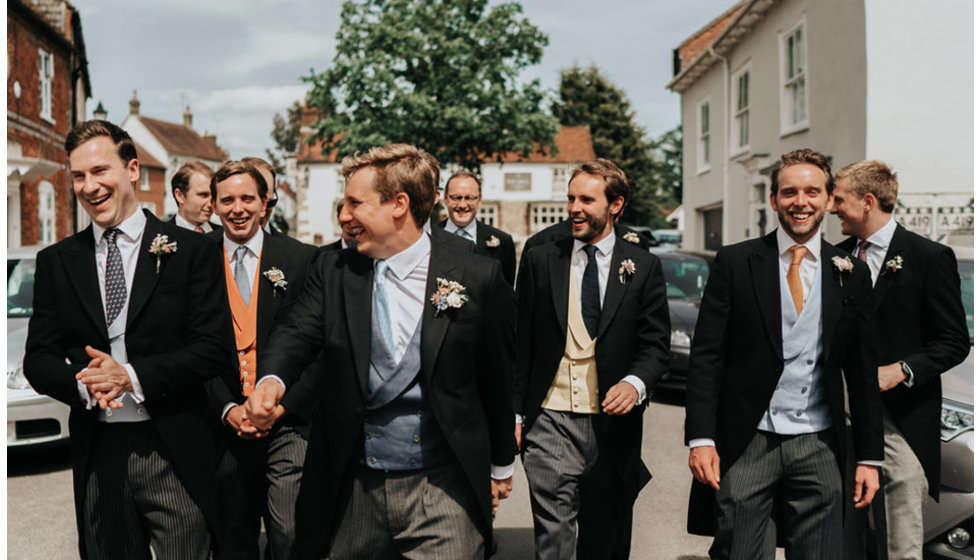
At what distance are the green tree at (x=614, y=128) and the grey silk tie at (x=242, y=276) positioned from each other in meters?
61.6

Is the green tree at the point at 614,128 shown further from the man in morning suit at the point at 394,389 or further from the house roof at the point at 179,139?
the man in morning suit at the point at 394,389

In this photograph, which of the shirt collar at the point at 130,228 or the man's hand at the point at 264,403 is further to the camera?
the shirt collar at the point at 130,228

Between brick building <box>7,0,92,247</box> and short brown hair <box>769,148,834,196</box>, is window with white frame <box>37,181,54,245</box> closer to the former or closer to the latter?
brick building <box>7,0,92,247</box>

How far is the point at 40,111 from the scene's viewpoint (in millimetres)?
24547

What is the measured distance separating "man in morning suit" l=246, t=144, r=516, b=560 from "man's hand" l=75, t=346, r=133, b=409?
538 mm

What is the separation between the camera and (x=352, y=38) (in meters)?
34.3

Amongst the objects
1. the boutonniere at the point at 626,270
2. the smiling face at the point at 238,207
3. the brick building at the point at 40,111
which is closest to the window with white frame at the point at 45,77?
the brick building at the point at 40,111

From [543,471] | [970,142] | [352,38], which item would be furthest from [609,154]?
[543,471]

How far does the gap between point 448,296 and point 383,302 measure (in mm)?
234

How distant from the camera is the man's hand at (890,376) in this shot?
379 cm

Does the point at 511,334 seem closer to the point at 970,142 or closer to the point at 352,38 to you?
the point at 970,142

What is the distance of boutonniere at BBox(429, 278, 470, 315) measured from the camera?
9.45 ft

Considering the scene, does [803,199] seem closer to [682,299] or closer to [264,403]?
[264,403]

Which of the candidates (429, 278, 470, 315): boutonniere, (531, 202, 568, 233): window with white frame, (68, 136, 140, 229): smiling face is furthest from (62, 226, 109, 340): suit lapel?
(531, 202, 568, 233): window with white frame
